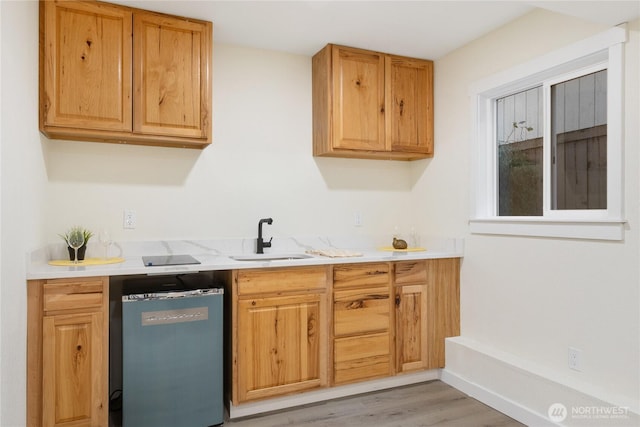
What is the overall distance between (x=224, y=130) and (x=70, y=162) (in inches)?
38.9

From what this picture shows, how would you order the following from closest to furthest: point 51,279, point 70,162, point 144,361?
point 51,279, point 144,361, point 70,162

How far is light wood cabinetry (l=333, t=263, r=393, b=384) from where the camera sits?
8.73 ft

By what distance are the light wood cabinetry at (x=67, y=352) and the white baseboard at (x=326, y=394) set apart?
761 mm

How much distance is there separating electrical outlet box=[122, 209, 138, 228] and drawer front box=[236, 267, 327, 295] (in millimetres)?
860

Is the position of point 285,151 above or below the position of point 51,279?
above

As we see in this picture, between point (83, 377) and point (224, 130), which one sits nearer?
point (83, 377)

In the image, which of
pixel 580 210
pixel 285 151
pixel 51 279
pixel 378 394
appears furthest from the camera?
pixel 285 151

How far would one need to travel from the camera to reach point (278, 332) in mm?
2490

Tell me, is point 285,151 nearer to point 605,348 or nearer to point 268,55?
point 268,55

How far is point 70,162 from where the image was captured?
8.43 feet

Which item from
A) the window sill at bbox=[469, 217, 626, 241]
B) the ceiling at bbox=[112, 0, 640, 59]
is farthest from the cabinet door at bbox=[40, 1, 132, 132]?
the window sill at bbox=[469, 217, 626, 241]

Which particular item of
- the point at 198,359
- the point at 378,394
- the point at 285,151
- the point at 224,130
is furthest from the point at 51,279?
the point at 378,394

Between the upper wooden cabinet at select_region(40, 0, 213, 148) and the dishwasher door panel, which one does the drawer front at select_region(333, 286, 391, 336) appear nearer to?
the dishwasher door panel

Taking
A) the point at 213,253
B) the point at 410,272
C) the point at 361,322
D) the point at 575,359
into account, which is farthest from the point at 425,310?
the point at 213,253
